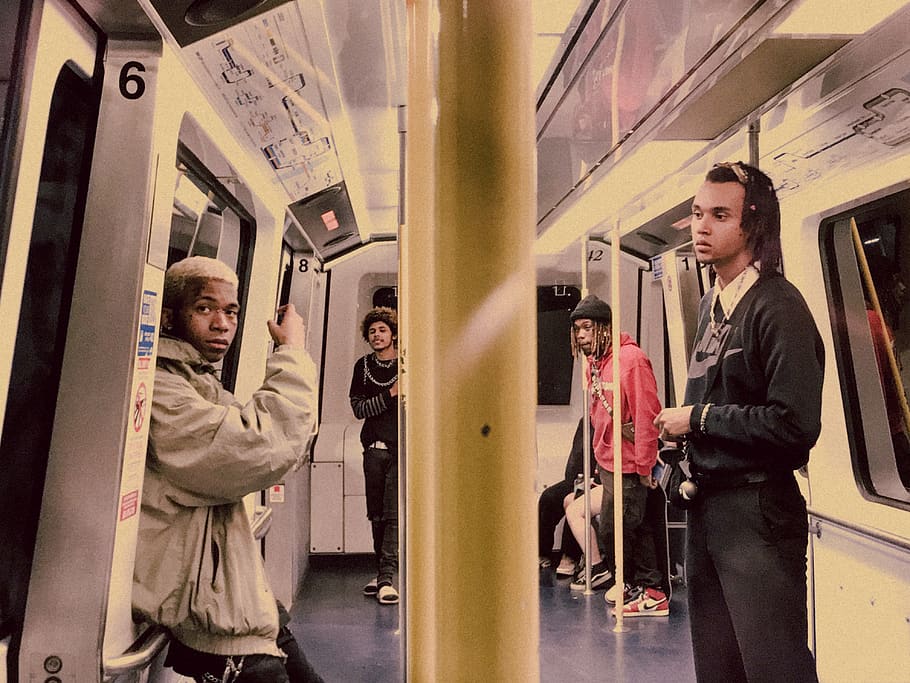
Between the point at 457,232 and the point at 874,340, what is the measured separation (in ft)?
5.99

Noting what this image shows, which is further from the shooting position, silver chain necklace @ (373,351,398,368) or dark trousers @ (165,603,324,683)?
silver chain necklace @ (373,351,398,368)

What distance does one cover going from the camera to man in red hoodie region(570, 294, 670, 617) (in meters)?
2.41

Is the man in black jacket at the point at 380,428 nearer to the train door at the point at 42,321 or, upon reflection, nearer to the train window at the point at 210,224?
the train window at the point at 210,224

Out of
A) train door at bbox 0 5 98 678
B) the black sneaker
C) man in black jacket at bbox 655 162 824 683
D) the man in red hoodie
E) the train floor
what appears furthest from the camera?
the black sneaker

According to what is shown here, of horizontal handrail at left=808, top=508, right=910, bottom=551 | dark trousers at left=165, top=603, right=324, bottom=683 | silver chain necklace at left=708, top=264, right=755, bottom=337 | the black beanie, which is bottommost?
dark trousers at left=165, top=603, right=324, bottom=683

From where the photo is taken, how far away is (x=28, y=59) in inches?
49.8

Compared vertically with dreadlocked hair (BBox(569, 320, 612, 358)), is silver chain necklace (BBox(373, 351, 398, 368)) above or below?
above

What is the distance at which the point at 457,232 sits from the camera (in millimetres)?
627

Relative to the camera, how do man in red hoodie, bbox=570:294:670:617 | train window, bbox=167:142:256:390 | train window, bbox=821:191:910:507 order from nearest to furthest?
train window, bbox=821:191:910:507 → train window, bbox=167:142:256:390 → man in red hoodie, bbox=570:294:670:617

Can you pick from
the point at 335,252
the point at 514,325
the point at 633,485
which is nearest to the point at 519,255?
the point at 514,325

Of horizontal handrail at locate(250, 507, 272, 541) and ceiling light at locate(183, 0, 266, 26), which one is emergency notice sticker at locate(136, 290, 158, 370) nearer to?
ceiling light at locate(183, 0, 266, 26)

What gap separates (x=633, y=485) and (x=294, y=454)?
1.51 meters

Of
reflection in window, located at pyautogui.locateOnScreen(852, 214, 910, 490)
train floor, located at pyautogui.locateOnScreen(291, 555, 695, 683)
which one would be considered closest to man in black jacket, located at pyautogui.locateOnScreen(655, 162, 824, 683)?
reflection in window, located at pyautogui.locateOnScreen(852, 214, 910, 490)

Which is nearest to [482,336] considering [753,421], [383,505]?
[753,421]
